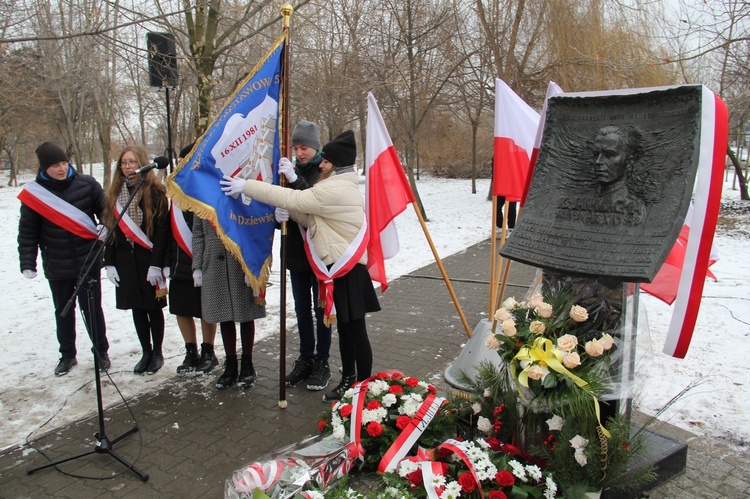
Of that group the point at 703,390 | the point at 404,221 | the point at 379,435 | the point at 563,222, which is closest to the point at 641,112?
the point at 563,222

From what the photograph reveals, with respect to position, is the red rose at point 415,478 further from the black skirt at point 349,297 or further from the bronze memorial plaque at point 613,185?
the black skirt at point 349,297

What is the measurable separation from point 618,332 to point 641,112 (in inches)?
43.7

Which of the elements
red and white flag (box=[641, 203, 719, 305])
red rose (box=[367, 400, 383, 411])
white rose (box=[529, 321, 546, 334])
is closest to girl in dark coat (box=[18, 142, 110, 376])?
red rose (box=[367, 400, 383, 411])

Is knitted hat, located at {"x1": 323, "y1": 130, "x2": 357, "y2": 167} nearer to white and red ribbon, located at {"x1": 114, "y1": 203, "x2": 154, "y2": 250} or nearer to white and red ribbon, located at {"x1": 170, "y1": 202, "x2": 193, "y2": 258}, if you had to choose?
white and red ribbon, located at {"x1": 170, "y1": 202, "x2": 193, "y2": 258}

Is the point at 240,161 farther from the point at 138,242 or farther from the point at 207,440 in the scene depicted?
the point at 207,440

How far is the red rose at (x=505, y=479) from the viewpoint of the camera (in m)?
2.66

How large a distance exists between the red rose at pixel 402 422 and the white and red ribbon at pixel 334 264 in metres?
1.03

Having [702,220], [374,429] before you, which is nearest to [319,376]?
[374,429]

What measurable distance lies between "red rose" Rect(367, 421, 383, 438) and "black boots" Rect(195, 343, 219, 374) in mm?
2086

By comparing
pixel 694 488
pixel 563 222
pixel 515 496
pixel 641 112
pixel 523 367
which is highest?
pixel 641 112

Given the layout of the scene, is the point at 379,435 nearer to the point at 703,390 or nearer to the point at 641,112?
the point at 641,112

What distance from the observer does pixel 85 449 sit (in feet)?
11.8

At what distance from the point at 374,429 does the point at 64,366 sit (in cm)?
299

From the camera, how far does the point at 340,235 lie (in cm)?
395
